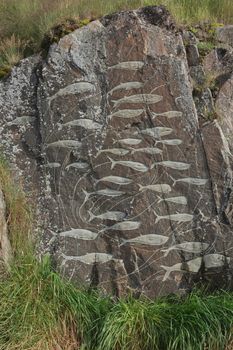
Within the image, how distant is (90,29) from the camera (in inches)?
239

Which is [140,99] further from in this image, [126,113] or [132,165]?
[132,165]

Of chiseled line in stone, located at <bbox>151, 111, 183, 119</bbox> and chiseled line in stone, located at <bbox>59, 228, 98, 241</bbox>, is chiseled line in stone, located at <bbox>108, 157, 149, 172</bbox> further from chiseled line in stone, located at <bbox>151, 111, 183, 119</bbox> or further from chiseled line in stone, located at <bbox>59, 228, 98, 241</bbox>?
chiseled line in stone, located at <bbox>59, 228, 98, 241</bbox>

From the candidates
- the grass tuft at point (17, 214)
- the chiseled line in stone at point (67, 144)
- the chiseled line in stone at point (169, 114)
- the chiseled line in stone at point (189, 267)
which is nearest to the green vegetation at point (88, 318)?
the grass tuft at point (17, 214)

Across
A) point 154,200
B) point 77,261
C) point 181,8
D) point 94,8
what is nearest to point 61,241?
point 77,261

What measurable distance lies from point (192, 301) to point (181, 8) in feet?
14.1

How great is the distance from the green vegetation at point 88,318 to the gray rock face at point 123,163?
34cm

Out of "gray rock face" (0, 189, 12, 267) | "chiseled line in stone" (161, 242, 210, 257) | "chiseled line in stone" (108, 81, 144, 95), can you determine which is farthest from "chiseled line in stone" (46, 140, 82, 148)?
"chiseled line in stone" (161, 242, 210, 257)

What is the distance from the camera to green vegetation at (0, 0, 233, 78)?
6.45m

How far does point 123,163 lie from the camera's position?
580 cm

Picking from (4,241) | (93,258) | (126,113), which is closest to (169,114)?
(126,113)

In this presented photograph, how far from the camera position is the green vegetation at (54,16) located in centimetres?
645

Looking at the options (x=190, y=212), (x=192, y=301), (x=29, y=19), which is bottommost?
(x=192, y=301)

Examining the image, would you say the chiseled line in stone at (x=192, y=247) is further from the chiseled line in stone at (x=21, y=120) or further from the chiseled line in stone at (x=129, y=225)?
the chiseled line in stone at (x=21, y=120)

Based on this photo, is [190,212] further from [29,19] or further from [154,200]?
[29,19]
